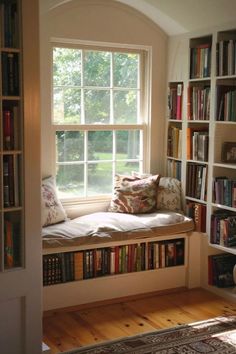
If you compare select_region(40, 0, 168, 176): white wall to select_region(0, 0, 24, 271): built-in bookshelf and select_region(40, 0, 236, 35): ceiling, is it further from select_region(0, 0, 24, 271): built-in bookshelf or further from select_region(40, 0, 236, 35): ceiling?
select_region(0, 0, 24, 271): built-in bookshelf

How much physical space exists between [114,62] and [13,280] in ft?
8.00

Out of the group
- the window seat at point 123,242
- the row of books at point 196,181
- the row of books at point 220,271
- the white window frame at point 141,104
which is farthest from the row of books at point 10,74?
the row of books at point 220,271

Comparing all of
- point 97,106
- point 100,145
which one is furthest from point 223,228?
point 97,106

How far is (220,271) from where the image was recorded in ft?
14.3

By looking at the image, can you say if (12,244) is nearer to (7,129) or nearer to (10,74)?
(7,129)

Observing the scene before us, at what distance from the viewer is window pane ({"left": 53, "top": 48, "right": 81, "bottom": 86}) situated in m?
4.38

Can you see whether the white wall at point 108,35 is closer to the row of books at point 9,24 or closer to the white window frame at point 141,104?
the white window frame at point 141,104

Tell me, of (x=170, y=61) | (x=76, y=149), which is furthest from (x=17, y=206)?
(x=170, y=61)

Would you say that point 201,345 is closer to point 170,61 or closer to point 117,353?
point 117,353

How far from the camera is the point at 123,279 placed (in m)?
4.16

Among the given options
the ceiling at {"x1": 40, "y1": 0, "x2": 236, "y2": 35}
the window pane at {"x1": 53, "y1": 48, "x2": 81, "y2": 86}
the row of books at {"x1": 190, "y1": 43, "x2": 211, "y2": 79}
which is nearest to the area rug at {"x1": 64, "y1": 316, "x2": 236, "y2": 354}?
the row of books at {"x1": 190, "y1": 43, "x2": 211, "y2": 79}

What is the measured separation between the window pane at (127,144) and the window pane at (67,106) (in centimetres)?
45

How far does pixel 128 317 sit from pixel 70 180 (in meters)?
1.32

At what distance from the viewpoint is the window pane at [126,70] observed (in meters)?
4.69
